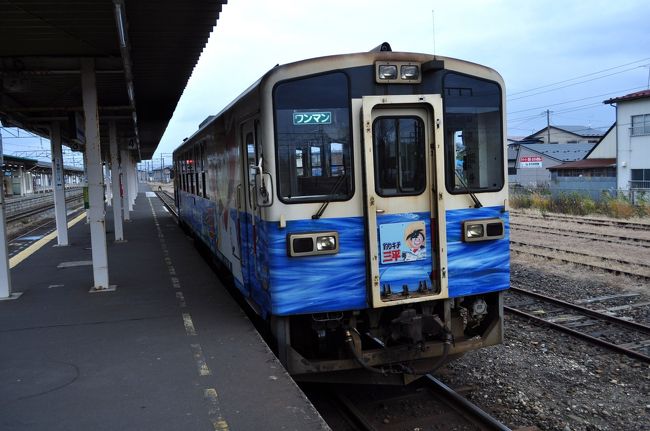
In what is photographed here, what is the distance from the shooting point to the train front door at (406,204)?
16.7ft

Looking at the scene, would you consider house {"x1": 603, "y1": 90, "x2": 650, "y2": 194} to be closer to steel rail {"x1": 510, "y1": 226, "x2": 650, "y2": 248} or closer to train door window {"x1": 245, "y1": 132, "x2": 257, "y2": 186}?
steel rail {"x1": 510, "y1": 226, "x2": 650, "y2": 248}

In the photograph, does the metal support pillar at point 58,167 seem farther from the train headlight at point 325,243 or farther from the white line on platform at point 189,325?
the train headlight at point 325,243

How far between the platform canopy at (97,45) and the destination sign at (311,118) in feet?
8.45

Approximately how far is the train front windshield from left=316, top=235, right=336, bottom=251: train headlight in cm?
35

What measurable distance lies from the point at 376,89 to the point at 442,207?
123 cm

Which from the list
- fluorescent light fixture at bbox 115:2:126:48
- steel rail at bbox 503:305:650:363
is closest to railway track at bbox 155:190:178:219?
fluorescent light fixture at bbox 115:2:126:48

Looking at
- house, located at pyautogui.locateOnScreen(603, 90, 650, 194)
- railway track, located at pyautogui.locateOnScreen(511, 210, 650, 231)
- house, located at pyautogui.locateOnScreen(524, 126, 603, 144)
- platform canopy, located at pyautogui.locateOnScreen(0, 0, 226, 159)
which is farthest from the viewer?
house, located at pyautogui.locateOnScreen(524, 126, 603, 144)

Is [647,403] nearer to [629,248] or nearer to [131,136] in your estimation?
[629,248]

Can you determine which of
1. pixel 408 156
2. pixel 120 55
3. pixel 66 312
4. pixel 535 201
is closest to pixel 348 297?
pixel 408 156

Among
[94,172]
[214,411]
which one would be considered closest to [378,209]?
[214,411]

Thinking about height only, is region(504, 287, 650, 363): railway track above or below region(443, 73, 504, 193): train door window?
below

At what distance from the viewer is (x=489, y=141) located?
18.1 ft

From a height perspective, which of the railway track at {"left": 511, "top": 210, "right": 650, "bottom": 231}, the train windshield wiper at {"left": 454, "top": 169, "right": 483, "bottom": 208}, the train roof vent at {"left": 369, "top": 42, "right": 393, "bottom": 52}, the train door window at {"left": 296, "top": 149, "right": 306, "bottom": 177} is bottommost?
the railway track at {"left": 511, "top": 210, "right": 650, "bottom": 231}

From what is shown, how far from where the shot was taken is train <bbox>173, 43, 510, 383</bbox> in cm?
496
